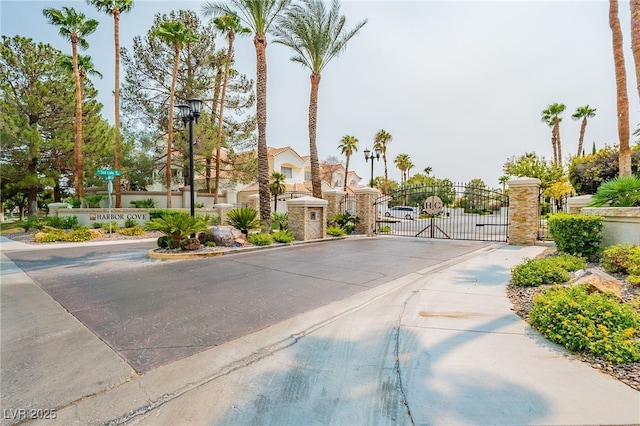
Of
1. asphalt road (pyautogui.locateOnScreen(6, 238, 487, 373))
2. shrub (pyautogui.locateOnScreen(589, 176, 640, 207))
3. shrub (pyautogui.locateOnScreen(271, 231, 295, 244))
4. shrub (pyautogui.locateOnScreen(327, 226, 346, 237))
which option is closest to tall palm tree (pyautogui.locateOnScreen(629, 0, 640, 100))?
shrub (pyautogui.locateOnScreen(589, 176, 640, 207))

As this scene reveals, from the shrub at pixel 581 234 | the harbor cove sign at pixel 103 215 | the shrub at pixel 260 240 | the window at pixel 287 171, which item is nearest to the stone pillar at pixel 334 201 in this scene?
the shrub at pixel 260 240

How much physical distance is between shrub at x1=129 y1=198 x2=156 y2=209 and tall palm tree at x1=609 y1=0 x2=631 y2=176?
26201 millimetres

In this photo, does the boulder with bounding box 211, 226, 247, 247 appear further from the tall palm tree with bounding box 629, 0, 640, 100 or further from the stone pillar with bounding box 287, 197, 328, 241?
the tall palm tree with bounding box 629, 0, 640, 100

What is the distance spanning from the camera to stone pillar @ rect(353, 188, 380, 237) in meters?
17.1

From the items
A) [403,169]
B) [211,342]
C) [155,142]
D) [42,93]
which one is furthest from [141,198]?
[403,169]

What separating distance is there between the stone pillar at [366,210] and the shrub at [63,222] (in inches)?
621

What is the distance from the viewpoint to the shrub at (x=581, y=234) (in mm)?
7120

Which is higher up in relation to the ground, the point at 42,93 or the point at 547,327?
the point at 42,93

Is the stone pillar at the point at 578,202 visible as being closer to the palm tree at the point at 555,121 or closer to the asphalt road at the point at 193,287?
the asphalt road at the point at 193,287

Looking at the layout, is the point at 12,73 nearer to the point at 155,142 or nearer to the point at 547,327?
the point at 155,142

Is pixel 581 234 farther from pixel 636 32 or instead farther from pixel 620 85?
pixel 620 85

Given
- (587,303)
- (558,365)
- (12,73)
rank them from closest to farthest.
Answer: (558,365) → (587,303) → (12,73)

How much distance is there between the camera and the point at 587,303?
12.0 feet

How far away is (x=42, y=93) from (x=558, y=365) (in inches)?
1148
